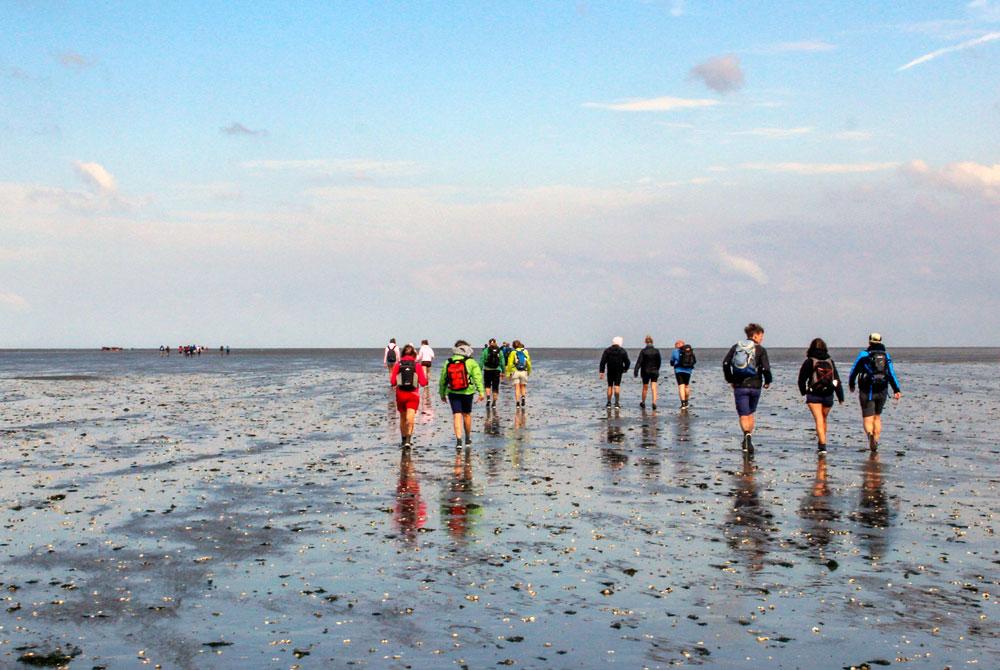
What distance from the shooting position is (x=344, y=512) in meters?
14.1

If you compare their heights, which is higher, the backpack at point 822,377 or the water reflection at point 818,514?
the backpack at point 822,377

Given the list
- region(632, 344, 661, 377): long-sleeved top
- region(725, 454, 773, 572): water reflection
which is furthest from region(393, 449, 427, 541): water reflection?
region(632, 344, 661, 377): long-sleeved top

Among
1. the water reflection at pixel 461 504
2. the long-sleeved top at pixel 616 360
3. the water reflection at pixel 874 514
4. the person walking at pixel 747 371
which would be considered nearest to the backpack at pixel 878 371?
the person walking at pixel 747 371

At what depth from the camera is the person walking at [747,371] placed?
20.6m

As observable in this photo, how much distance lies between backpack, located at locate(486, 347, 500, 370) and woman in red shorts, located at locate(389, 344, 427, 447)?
1216cm

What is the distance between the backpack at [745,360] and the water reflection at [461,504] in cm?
607

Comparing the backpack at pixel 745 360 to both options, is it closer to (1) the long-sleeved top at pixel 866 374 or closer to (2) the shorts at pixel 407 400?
(1) the long-sleeved top at pixel 866 374

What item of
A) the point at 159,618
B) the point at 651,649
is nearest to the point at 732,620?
the point at 651,649

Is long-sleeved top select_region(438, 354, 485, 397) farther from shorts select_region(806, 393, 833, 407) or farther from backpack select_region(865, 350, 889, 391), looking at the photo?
backpack select_region(865, 350, 889, 391)

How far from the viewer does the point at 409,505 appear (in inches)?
576

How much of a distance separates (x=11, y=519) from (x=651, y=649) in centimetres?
991

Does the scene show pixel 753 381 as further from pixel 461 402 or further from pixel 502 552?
pixel 502 552

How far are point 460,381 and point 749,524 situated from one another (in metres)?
9.38

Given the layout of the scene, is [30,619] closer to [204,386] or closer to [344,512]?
[344,512]
